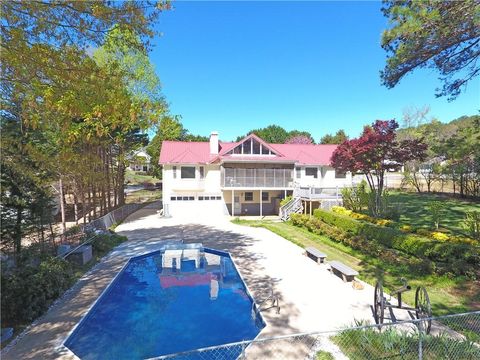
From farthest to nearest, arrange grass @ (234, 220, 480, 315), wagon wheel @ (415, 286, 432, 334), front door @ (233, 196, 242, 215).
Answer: front door @ (233, 196, 242, 215)
grass @ (234, 220, 480, 315)
wagon wheel @ (415, 286, 432, 334)

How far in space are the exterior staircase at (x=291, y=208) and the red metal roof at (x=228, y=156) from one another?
4.11 m

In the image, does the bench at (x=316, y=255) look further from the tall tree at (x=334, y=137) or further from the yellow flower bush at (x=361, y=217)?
the tall tree at (x=334, y=137)

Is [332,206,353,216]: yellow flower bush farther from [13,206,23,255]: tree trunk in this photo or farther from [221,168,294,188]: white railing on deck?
[13,206,23,255]: tree trunk

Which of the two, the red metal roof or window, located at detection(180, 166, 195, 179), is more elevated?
the red metal roof

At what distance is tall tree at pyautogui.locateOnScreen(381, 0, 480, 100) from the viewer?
9.36 m

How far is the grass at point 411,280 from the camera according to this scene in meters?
9.00

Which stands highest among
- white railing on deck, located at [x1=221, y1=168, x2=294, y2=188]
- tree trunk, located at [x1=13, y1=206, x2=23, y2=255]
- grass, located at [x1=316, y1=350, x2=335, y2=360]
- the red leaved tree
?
the red leaved tree

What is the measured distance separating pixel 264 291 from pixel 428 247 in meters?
6.86

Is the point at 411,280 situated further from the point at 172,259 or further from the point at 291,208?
the point at 291,208

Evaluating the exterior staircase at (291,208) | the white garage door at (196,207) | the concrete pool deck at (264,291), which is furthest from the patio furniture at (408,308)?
the white garage door at (196,207)

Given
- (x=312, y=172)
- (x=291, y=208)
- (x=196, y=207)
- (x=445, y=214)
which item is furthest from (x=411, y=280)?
(x=312, y=172)

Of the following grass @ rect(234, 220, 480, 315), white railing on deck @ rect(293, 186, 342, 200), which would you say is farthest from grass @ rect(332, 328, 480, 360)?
white railing on deck @ rect(293, 186, 342, 200)

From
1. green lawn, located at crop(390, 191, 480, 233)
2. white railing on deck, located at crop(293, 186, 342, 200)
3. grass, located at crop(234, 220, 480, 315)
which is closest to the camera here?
grass, located at crop(234, 220, 480, 315)

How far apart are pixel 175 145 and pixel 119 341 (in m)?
25.2
